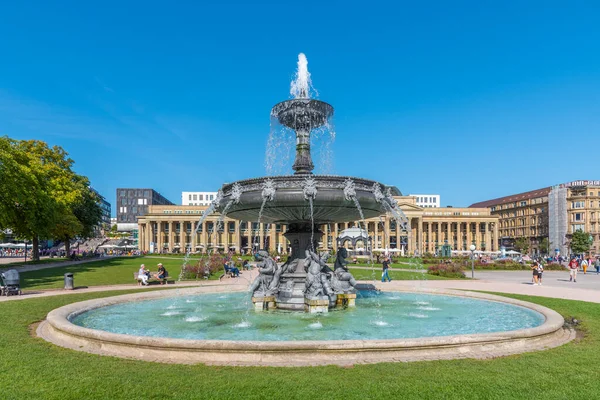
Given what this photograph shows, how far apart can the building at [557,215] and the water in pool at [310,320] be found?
307ft

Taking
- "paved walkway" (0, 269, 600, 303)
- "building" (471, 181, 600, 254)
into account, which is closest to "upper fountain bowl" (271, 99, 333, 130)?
"paved walkway" (0, 269, 600, 303)

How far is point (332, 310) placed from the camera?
12.1 m

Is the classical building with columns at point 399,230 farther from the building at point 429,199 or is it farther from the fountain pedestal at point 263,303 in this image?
the fountain pedestal at point 263,303

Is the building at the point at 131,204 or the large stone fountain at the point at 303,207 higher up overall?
the building at the point at 131,204

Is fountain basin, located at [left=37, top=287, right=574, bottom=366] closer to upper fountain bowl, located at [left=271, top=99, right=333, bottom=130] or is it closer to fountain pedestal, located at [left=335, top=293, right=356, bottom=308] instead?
fountain pedestal, located at [left=335, top=293, right=356, bottom=308]

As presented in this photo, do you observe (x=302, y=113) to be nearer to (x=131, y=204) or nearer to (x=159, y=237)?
(x=159, y=237)

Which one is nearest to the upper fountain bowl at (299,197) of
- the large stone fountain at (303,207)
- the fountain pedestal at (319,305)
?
the large stone fountain at (303,207)

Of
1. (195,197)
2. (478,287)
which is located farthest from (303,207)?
(195,197)

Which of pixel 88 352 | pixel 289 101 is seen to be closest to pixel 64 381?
pixel 88 352

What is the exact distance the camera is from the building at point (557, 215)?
9325 centimetres

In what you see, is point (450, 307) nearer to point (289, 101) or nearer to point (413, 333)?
point (413, 333)

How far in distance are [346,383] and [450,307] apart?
8.48m

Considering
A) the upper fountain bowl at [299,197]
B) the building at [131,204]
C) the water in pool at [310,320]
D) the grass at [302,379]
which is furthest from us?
the building at [131,204]

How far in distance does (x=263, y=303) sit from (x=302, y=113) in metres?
5.55
